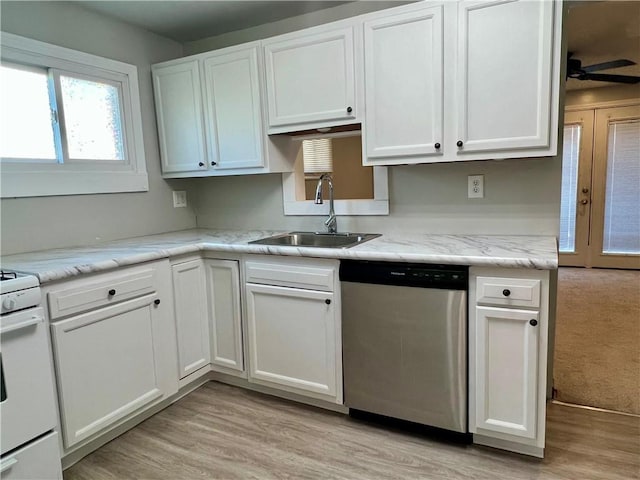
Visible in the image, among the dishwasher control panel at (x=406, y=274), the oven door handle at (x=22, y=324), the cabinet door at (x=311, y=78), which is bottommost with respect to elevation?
the oven door handle at (x=22, y=324)

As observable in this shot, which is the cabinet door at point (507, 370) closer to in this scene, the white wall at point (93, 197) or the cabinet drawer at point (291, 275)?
the cabinet drawer at point (291, 275)

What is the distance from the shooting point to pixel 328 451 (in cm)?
193

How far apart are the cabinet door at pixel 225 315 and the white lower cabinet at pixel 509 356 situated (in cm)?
128

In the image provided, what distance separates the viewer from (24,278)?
1.56 meters

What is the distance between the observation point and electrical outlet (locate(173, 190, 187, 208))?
310 cm

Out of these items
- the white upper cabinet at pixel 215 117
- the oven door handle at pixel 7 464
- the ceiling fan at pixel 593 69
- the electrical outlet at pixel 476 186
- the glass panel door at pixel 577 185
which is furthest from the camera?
the glass panel door at pixel 577 185

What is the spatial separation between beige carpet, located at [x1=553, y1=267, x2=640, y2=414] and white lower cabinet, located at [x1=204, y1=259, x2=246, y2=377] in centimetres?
184

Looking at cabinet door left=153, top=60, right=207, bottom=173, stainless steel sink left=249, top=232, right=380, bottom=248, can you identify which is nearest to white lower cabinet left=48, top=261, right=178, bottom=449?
stainless steel sink left=249, top=232, right=380, bottom=248

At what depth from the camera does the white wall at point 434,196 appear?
2.19m

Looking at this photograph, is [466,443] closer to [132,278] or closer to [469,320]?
[469,320]

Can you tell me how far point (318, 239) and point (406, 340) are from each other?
98 centimetres

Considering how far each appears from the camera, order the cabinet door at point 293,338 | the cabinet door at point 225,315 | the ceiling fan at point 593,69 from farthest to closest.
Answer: the ceiling fan at point 593,69, the cabinet door at point 225,315, the cabinet door at point 293,338

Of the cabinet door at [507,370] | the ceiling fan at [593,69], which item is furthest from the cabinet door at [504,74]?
the ceiling fan at [593,69]

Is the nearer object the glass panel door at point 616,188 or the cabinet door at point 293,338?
the cabinet door at point 293,338
